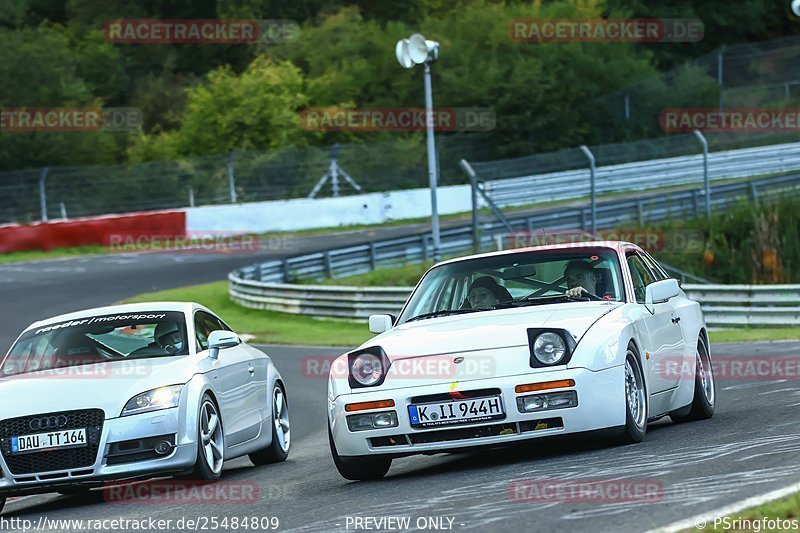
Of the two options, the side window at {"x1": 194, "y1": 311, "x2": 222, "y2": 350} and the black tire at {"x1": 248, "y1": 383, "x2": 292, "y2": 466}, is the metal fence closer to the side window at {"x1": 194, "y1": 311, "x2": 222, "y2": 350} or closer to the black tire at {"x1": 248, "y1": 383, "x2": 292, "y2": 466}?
the black tire at {"x1": 248, "y1": 383, "x2": 292, "y2": 466}

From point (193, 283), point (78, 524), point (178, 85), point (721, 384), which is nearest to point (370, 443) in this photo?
point (78, 524)

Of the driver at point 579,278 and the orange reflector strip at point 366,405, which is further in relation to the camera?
the driver at point 579,278

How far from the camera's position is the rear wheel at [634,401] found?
8.41 m

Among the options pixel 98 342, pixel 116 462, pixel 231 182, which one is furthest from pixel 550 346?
pixel 231 182

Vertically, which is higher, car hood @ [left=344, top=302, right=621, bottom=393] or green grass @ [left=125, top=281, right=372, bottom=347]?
car hood @ [left=344, top=302, right=621, bottom=393]

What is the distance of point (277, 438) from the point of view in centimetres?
1097

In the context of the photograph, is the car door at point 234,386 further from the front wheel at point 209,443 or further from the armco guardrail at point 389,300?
the armco guardrail at point 389,300

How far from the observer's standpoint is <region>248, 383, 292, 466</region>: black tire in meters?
10.9

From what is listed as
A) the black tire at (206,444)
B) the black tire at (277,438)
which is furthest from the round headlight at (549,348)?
the black tire at (277,438)

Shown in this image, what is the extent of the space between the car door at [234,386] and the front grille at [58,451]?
1.14m

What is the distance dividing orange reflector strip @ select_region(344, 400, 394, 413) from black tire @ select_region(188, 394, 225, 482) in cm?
125

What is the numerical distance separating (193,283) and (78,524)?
24.1m

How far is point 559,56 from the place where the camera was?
57312mm

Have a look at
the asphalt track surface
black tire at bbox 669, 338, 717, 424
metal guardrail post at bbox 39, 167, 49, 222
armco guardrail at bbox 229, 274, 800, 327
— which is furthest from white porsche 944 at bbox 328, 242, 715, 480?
metal guardrail post at bbox 39, 167, 49, 222
